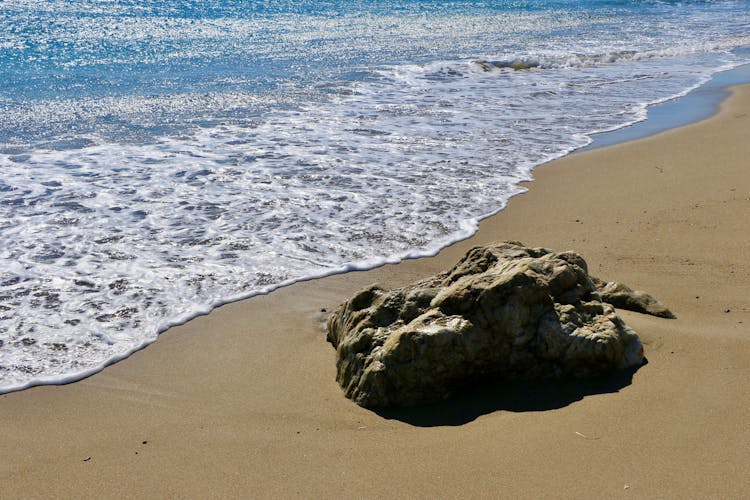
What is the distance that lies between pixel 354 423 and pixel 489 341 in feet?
2.64

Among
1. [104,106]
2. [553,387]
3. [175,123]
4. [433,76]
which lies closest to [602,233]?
[553,387]

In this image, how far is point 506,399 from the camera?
13.0 feet

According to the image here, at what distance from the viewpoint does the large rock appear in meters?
3.96

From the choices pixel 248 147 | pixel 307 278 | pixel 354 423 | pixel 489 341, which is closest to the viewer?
pixel 354 423

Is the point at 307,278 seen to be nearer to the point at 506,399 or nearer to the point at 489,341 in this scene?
the point at 489,341

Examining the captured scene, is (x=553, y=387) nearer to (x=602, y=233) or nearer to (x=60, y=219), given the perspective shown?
(x=602, y=233)

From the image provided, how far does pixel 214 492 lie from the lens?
11.3ft

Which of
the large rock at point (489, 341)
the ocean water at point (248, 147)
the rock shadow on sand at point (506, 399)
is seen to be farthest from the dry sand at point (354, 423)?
the ocean water at point (248, 147)

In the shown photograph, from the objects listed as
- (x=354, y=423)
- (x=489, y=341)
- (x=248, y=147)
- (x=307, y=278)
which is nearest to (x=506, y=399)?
(x=489, y=341)

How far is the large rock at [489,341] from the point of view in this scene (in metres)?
3.96

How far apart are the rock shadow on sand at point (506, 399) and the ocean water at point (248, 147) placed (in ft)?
6.92

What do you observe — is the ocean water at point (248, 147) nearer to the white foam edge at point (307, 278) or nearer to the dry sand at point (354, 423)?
the white foam edge at point (307, 278)

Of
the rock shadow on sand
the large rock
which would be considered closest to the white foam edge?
the large rock

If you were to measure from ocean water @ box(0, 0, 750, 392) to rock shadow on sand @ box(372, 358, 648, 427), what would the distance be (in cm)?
211
